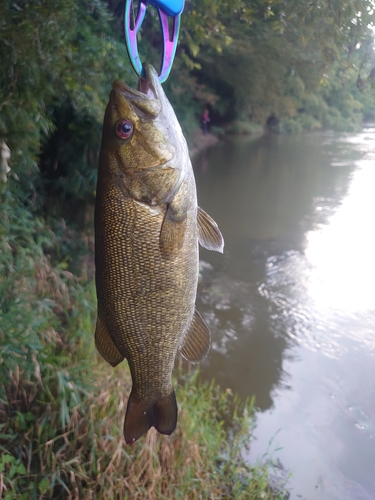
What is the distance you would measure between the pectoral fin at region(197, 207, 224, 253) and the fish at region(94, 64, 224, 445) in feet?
0.23

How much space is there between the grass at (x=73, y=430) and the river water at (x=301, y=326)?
538 mm

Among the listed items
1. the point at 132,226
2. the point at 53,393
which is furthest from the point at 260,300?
the point at 132,226

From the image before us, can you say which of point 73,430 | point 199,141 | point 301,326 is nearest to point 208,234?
point 73,430

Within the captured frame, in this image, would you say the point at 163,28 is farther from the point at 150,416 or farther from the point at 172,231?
the point at 150,416

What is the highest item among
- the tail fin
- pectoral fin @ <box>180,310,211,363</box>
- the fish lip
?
the fish lip

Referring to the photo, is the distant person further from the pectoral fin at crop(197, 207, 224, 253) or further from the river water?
the pectoral fin at crop(197, 207, 224, 253)

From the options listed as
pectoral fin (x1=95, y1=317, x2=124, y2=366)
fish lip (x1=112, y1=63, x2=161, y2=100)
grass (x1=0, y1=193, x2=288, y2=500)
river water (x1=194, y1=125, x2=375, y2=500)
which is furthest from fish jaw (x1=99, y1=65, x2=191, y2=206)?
river water (x1=194, y1=125, x2=375, y2=500)

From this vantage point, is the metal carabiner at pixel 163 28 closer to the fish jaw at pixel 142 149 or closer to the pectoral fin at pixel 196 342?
the fish jaw at pixel 142 149

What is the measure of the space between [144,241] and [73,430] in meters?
1.52

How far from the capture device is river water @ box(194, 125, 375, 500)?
10.8 feet

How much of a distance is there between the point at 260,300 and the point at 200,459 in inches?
121

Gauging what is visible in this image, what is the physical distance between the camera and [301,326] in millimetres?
4844

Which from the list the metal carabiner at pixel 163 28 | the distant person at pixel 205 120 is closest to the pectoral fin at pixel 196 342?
the metal carabiner at pixel 163 28

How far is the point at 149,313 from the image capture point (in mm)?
1140
